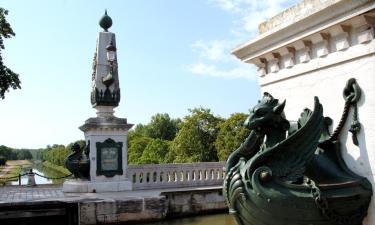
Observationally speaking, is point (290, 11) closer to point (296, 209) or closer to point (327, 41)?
point (327, 41)

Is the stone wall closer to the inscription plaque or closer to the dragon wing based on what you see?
the inscription plaque

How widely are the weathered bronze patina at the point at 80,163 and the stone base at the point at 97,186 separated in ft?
0.85

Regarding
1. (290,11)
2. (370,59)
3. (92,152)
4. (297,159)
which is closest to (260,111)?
(297,159)

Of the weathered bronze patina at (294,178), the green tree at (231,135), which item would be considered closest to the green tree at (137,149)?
the green tree at (231,135)

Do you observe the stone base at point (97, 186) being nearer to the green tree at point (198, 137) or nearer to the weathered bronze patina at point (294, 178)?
the weathered bronze patina at point (294, 178)

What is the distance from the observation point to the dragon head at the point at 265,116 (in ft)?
11.6

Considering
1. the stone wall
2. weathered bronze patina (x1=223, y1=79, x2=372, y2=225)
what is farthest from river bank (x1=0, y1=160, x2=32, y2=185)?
weathered bronze patina (x1=223, y1=79, x2=372, y2=225)

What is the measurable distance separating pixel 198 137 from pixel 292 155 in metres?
38.8

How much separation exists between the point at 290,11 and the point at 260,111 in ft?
4.13

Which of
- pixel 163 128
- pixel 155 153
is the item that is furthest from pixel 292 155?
pixel 163 128

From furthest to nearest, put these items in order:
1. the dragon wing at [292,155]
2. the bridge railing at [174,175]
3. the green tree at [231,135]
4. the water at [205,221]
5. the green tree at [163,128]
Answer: the green tree at [163,128]
the green tree at [231,135]
the bridge railing at [174,175]
the water at [205,221]
the dragon wing at [292,155]

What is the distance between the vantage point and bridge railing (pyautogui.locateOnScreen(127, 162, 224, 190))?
15.3 m

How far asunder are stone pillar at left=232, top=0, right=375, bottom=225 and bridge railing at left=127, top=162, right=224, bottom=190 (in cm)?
1137

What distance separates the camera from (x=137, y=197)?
1188 cm
